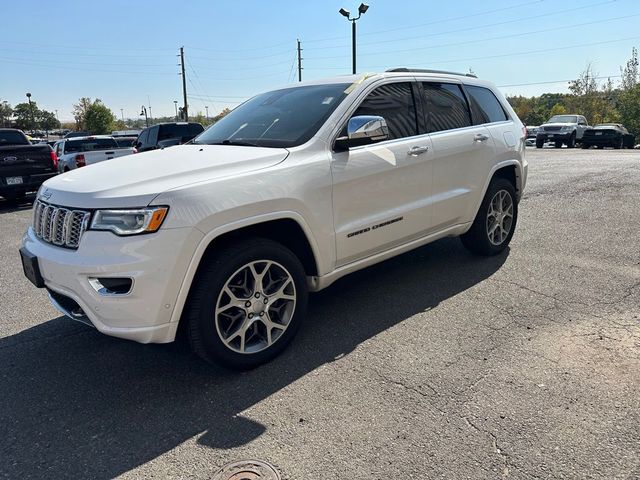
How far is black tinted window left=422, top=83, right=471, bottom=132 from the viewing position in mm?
4645

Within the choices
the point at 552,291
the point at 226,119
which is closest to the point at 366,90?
the point at 226,119

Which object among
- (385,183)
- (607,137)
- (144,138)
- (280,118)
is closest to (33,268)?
(280,118)

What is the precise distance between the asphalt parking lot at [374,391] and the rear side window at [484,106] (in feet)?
5.43

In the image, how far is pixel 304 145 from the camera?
3.57 meters

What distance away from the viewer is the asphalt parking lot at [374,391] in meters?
2.47

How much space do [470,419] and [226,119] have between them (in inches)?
130

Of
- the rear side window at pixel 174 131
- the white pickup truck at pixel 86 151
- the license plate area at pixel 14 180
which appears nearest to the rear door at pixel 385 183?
the license plate area at pixel 14 180

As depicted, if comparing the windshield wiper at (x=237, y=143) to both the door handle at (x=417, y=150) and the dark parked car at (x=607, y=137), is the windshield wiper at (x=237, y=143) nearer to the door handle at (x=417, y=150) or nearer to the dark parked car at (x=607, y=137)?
the door handle at (x=417, y=150)

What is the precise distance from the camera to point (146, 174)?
3158mm

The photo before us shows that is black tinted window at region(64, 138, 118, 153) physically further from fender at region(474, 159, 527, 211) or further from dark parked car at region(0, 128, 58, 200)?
fender at region(474, 159, 527, 211)

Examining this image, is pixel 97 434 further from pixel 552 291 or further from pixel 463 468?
pixel 552 291

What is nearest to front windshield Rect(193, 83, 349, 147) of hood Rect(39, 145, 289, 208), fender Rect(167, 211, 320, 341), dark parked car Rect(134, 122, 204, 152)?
hood Rect(39, 145, 289, 208)

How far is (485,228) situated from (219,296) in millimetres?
3253

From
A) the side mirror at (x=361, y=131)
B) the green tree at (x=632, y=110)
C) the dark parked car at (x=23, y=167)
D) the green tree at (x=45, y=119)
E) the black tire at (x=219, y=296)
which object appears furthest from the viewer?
the green tree at (x=45, y=119)
